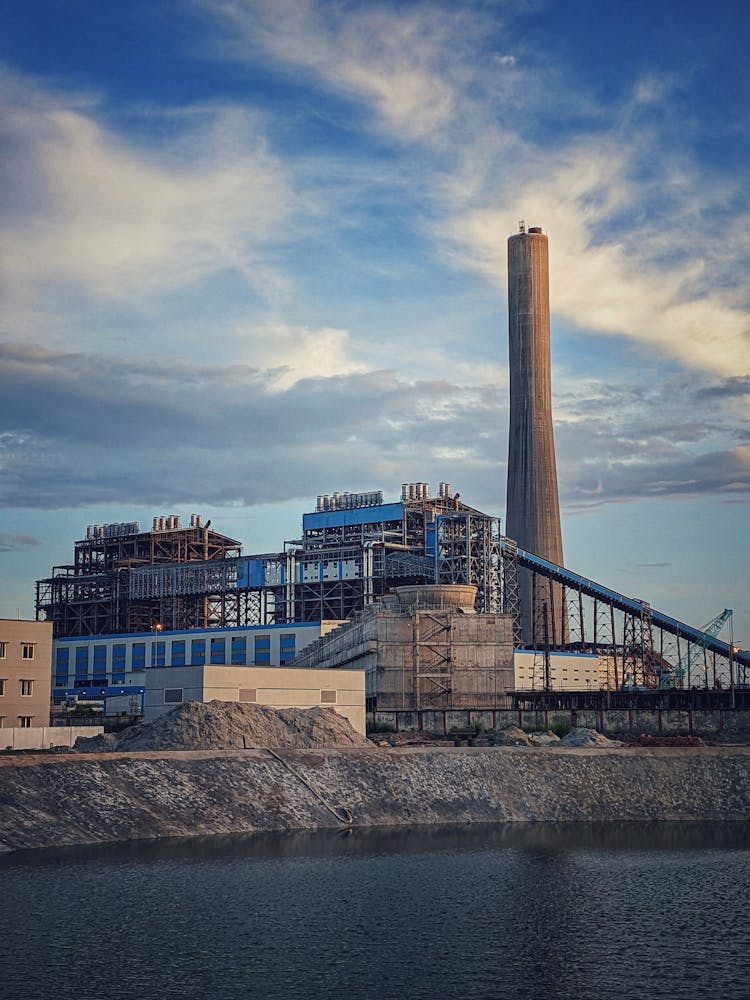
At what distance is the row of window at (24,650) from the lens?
72.1 m

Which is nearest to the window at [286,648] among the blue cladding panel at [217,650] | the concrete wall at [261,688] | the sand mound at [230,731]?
the blue cladding panel at [217,650]

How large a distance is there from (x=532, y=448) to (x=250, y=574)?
117ft

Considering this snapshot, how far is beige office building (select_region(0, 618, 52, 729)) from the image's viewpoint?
7188 centimetres

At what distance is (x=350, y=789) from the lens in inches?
2361

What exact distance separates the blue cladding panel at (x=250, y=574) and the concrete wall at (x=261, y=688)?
58405 millimetres

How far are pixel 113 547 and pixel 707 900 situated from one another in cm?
11910

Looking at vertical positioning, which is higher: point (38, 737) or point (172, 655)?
point (172, 655)

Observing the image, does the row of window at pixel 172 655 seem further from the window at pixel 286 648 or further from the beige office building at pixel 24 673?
the beige office building at pixel 24 673

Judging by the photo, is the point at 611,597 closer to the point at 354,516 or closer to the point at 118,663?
the point at 354,516

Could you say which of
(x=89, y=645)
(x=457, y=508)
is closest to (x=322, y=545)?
(x=457, y=508)

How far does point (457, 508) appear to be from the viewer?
135m

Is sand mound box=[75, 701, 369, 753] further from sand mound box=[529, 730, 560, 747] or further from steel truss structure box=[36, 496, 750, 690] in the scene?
steel truss structure box=[36, 496, 750, 690]

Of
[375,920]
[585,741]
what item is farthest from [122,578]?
[375,920]

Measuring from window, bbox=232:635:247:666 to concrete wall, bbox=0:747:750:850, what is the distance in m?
59.7
